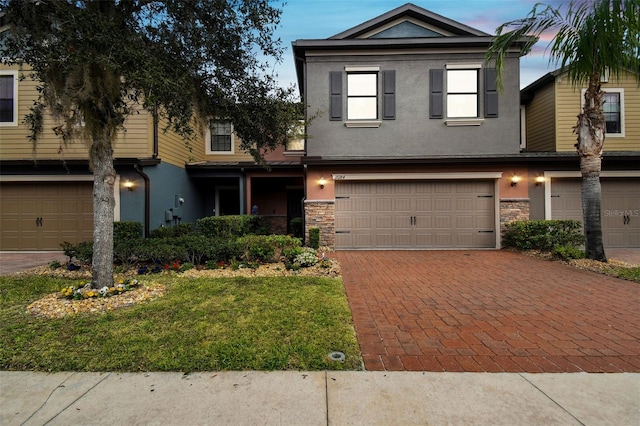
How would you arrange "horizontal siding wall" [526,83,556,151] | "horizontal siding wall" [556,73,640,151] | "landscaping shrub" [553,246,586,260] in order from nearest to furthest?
"landscaping shrub" [553,246,586,260]
"horizontal siding wall" [556,73,640,151]
"horizontal siding wall" [526,83,556,151]

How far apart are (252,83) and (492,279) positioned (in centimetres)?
604

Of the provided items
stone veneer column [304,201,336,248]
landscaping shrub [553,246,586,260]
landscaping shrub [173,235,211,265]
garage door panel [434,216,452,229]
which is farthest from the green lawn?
landscaping shrub [553,246,586,260]

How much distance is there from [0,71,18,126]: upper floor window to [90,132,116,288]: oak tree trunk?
8.55 metres

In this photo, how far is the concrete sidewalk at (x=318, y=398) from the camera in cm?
225

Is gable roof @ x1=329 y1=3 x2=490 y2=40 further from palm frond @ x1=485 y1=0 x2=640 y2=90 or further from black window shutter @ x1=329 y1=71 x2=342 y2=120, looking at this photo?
palm frond @ x1=485 y1=0 x2=640 y2=90

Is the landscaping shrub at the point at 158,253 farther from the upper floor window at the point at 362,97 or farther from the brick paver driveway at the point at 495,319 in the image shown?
the upper floor window at the point at 362,97

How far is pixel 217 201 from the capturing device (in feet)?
49.2

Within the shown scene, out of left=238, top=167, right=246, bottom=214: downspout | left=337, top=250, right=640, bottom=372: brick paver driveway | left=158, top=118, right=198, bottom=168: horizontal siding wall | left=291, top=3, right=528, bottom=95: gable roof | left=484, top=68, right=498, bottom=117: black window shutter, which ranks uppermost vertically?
left=291, top=3, right=528, bottom=95: gable roof

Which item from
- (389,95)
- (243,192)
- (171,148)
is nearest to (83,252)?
(171,148)

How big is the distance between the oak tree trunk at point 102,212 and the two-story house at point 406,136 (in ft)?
19.9

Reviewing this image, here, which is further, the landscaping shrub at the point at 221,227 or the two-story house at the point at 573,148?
the two-story house at the point at 573,148

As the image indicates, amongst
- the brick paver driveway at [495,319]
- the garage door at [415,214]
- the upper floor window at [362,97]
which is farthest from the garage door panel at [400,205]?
the brick paver driveway at [495,319]

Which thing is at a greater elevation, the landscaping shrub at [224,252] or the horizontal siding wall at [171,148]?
the horizontal siding wall at [171,148]

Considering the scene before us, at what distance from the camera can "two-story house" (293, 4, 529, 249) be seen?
10227 mm
